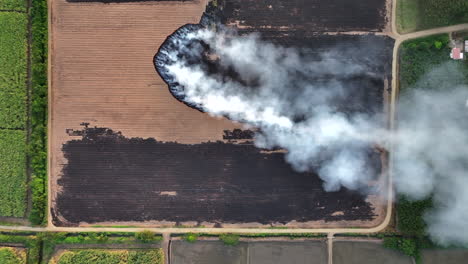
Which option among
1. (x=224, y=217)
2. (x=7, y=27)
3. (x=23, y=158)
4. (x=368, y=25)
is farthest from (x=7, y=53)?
(x=368, y=25)

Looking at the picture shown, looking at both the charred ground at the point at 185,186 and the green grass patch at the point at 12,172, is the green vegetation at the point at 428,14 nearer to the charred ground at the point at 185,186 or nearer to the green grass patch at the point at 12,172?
the charred ground at the point at 185,186

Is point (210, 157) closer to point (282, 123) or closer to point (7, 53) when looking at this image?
point (282, 123)

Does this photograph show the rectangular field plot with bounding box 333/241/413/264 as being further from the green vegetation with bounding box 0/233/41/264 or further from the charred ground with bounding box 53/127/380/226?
the green vegetation with bounding box 0/233/41/264

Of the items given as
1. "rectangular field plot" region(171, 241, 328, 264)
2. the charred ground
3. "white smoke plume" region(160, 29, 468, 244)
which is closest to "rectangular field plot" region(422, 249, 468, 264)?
"white smoke plume" region(160, 29, 468, 244)

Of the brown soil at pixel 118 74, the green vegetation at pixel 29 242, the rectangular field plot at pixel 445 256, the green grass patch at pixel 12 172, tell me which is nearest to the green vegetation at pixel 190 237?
the brown soil at pixel 118 74

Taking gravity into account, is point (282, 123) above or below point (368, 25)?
Answer: below
